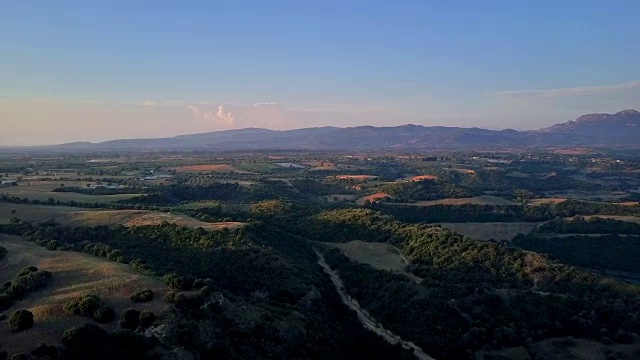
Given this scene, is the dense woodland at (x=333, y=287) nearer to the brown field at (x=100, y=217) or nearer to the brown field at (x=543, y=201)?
the brown field at (x=100, y=217)

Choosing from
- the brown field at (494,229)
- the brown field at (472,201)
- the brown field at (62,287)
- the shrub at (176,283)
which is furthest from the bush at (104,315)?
the brown field at (472,201)

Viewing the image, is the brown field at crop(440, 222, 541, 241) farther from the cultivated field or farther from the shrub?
the cultivated field

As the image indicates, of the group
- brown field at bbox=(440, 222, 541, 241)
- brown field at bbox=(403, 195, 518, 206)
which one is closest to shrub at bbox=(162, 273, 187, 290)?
brown field at bbox=(440, 222, 541, 241)

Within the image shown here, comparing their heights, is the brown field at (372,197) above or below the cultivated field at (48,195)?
below

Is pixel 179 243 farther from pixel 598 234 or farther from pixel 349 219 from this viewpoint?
pixel 598 234

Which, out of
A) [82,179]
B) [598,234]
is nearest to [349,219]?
[598,234]

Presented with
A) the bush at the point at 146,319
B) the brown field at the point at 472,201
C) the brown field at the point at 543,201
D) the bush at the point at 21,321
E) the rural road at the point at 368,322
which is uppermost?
the bush at the point at 21,321
